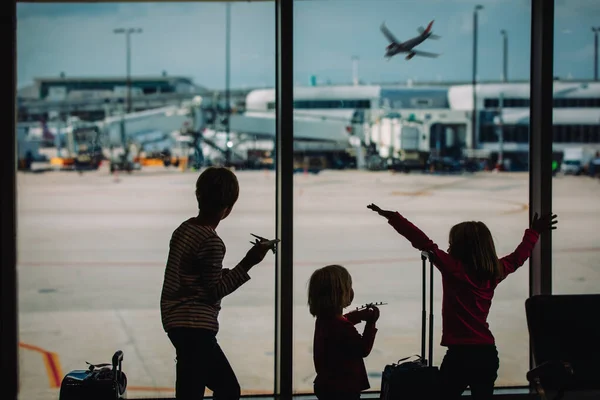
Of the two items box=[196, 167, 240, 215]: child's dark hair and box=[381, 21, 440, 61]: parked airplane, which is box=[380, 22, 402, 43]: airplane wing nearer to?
box=[381, 21, 440, 61]: parked airplane

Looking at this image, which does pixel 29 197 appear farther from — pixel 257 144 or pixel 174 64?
pixel 174 64

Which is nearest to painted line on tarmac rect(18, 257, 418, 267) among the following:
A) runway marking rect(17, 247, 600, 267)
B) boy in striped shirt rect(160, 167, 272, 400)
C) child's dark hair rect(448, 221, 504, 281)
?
runway marking rect(17, 247, 600, 267)

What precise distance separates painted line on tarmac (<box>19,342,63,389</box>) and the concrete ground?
17 mm

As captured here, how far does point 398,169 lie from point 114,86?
271cm

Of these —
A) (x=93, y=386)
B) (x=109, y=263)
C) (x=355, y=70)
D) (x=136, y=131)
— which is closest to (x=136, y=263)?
(x=109, y=263)

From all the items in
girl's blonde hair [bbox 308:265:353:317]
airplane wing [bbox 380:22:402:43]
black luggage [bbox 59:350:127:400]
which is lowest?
black luggage [bbox 59:350:127:400]

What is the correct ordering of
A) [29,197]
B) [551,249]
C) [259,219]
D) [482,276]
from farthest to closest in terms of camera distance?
[29,197]
[259,219]
[551,249]
[482,276]

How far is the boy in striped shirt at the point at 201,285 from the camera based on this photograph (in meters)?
2.47

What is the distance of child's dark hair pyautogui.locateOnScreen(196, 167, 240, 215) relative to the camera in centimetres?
251

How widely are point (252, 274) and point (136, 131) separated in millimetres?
2564

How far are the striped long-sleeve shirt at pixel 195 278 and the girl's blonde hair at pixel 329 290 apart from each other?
30cm

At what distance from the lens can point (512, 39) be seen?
16.1 ft

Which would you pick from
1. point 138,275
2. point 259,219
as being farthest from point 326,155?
Answer: point 138,275

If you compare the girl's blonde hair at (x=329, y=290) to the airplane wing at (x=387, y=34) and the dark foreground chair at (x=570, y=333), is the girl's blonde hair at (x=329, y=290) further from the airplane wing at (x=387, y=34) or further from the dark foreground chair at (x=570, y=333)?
the airplane wing at (x=387, y=34)
